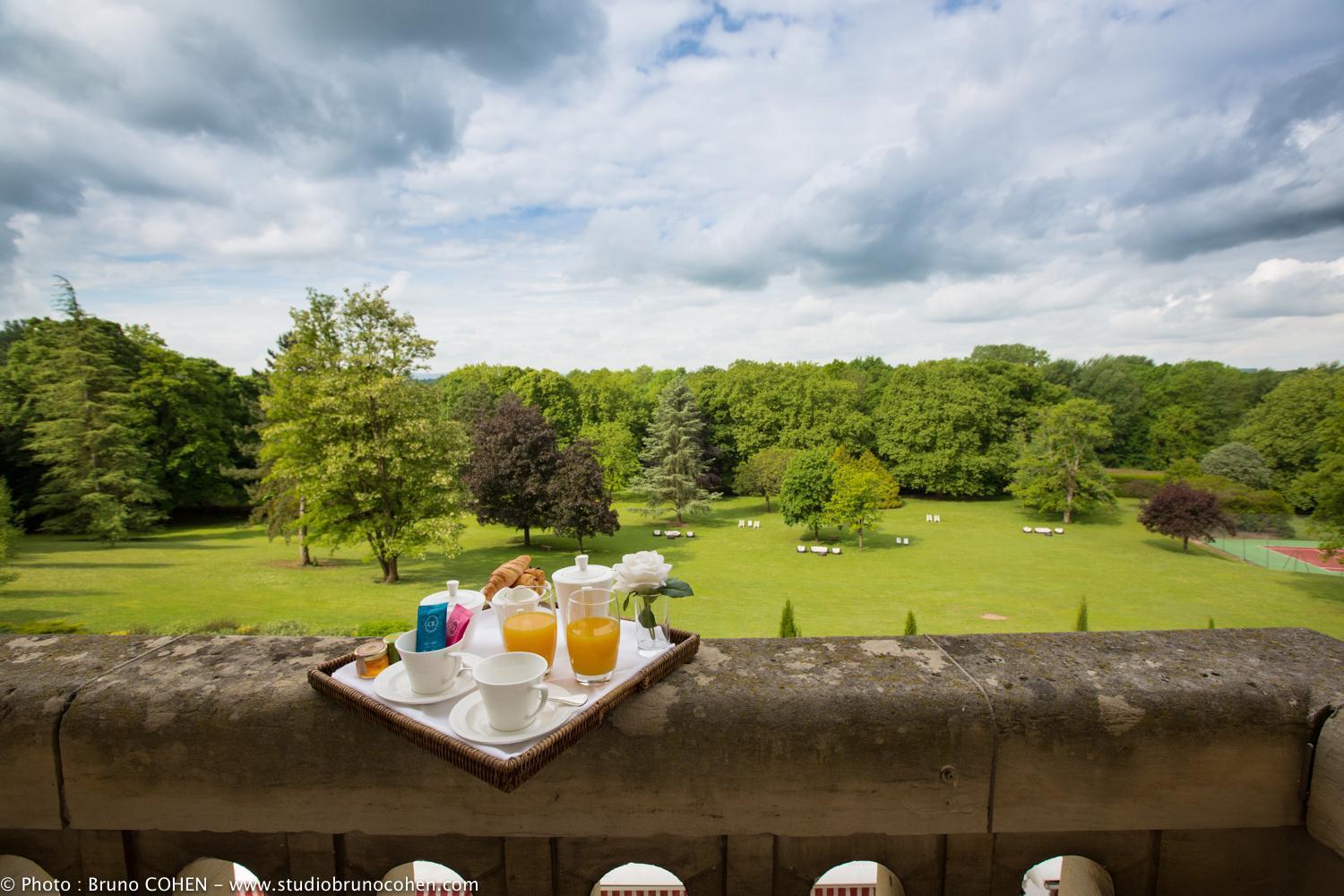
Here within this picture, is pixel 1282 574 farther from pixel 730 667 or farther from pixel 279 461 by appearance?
pixel 279 461

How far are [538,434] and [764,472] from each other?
1560cm

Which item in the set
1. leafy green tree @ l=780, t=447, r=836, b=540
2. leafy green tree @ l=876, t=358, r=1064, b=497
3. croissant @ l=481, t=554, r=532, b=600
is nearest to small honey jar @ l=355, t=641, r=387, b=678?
croissant @ l=481, t=554, r=532, b=600

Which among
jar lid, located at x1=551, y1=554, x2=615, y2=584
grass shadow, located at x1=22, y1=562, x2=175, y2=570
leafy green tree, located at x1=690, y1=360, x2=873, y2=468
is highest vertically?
leafy green tree, located at x1=690, y1=360, x2=873, y2=468

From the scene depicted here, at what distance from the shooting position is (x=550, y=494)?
2706 cm

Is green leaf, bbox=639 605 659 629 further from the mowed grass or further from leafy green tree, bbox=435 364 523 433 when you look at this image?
leafy green tree, bbox=435 364 523 433

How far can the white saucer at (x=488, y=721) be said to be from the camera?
132 centimetres

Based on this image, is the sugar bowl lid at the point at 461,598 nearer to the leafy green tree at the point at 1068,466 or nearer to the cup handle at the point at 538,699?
the cup handle at the point at 538,699

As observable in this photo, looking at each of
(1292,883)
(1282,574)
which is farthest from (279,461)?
(1282,574)

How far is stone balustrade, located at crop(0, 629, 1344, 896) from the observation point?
1.46 metres

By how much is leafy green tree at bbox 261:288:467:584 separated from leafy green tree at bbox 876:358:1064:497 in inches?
1222

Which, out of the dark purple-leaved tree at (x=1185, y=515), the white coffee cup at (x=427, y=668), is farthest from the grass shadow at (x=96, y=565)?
the dark purple-leaved tree at (x=1185, y=515)

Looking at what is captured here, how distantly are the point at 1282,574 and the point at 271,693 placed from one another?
34.2 m

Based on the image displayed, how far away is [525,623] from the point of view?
1723 millimetres

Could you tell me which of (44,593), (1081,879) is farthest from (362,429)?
(1081,879)
